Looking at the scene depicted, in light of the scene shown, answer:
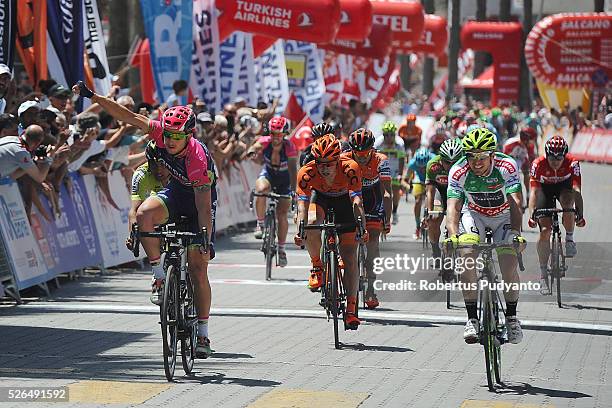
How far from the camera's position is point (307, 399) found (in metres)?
9.52

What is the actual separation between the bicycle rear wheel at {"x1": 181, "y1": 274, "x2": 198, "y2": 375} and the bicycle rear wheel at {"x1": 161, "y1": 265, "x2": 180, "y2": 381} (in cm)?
10

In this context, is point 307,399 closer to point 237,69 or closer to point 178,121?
point 178,121

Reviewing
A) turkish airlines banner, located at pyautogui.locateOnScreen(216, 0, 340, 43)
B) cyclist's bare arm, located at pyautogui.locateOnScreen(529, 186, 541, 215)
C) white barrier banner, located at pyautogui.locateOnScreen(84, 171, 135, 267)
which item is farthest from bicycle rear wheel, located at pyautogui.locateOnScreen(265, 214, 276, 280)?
turkish airlines banner, located at pyautogui.locateOnScreen(216, 0, 340, 43)

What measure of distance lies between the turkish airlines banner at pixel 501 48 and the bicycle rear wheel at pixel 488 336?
192 ft

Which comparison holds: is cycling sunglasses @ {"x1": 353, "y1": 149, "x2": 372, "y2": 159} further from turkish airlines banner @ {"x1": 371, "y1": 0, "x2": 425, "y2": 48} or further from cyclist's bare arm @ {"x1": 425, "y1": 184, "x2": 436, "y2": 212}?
turkish airlines banner @ {"x1": 371, "y1": 0, "x2": 425, "y2": 48}

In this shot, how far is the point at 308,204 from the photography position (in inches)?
512

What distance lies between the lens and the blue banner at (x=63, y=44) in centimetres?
1873

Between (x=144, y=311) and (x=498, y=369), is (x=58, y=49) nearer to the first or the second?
(x=144, y=311)

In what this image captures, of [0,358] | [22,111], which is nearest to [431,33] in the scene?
[22,111]

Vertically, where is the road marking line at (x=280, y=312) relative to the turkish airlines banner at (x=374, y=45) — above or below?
below

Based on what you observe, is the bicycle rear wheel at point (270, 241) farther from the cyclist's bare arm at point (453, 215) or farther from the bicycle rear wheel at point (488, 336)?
the bicycle rear wheel at point (488, 336)

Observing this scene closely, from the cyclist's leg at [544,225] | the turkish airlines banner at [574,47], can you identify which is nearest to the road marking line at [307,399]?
the cyclist's leg at [544,225]

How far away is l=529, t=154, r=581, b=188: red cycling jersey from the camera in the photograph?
16.4 m

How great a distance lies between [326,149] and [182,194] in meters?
2.20
